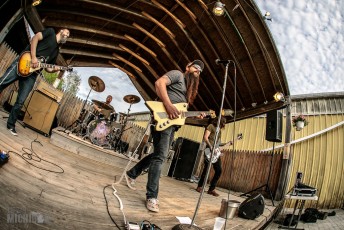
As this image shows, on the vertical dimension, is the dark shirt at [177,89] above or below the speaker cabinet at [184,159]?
above

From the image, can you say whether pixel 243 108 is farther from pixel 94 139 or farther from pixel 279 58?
pixel 94 139

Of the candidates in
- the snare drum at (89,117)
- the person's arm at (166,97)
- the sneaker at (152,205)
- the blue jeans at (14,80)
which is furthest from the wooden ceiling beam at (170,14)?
the sneaker at (152,205)

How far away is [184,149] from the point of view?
7.64m

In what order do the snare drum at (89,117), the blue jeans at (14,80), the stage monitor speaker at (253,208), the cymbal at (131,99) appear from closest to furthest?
1. the stage monitor speaker at (253,208)
2. the blue jeans at (14,80)
3. the snare drum at (89,117)
4. the cymbal at (131,99)

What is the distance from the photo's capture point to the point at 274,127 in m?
6.82

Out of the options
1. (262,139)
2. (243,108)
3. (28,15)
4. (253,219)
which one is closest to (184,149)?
(243,108)

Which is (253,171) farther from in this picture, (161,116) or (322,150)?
(161,116)

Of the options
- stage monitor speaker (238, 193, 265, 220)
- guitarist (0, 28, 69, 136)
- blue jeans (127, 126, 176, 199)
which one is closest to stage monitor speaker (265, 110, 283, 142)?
stage monitor speaker (238, 193, 265, 220)

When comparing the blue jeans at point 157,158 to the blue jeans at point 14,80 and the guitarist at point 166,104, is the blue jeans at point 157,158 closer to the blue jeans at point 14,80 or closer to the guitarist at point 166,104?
the guitarist at point 166,104

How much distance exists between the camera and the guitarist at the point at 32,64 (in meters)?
3.40

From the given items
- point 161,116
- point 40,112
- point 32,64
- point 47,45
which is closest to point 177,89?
point 161,116

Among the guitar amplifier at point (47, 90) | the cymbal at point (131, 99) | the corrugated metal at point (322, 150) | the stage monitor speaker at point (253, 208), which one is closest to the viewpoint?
the stage monitor speaker at point (253, 208)

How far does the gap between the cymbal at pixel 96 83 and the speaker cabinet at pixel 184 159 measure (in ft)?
12.0

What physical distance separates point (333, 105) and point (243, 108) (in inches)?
251
